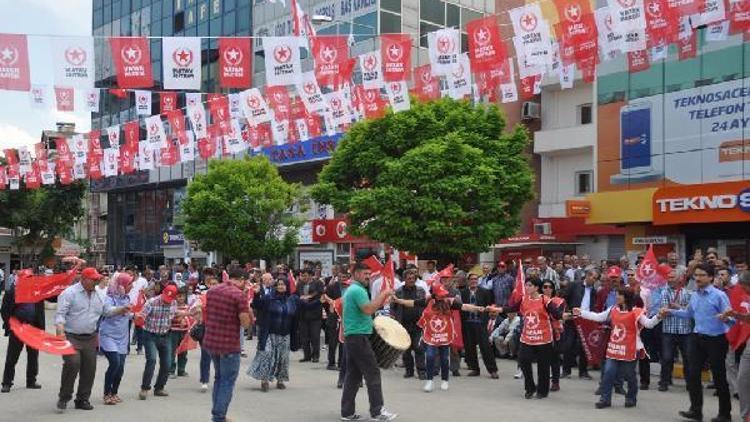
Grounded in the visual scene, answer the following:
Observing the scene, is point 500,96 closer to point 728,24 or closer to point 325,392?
point 728,24

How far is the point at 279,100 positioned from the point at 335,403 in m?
13.9

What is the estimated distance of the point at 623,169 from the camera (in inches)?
1179

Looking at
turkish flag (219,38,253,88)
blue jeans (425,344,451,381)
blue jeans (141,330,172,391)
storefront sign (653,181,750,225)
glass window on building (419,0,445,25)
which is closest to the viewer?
blue jeans (141,330,172,391)

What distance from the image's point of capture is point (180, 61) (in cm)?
1753

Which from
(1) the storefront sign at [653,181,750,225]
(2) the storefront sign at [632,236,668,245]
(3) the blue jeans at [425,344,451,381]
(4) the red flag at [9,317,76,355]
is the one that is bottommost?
(3) the blue jeans at [425,344,451,381]

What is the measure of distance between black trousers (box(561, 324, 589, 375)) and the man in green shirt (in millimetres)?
5453

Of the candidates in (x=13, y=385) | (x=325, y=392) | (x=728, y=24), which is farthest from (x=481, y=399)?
(x=728, y=24)

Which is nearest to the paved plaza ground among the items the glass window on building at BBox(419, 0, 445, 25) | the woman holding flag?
the woman holding flag

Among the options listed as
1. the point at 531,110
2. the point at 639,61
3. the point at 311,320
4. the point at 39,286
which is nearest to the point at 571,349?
the point at 311,320

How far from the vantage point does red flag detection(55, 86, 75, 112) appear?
2059cm

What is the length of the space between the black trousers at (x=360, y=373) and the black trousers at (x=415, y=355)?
13.8 ft

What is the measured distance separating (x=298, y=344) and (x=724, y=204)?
11607 mm

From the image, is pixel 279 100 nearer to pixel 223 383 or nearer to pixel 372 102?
pixel 372 102

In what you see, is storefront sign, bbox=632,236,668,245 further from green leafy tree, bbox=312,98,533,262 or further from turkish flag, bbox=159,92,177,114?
turkish flag, bbox=159,92,177,114
